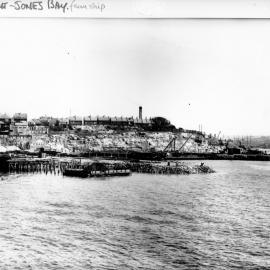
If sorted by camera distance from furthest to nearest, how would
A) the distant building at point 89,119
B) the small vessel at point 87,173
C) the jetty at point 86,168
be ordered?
the jetty at point 86,168
the small vessel at point 87,173
the distant building at point 89,119

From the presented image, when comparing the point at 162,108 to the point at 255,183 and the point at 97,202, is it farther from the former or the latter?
the point at 255,183

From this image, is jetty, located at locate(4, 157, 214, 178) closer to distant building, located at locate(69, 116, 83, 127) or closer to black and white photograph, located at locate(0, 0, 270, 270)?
distant building, located at locate(69, 116, 83, 127)

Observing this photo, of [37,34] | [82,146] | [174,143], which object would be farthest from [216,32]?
[174,143]

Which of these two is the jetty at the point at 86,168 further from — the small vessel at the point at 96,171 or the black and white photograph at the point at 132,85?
the black and white photograph at the point at 132,85

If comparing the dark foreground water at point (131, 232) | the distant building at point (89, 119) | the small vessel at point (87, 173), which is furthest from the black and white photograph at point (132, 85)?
the small vessel at point (87, 173)

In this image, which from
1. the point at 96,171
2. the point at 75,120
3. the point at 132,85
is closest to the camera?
the point at 132,85

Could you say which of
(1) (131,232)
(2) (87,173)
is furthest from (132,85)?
(2) (87,173)

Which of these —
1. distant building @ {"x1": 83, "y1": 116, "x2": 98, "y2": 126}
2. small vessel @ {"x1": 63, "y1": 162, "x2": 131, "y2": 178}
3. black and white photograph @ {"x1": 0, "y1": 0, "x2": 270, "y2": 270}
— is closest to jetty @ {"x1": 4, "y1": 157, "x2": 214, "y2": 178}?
small vessel @ {"x1": 63, "y1": 162, "x2": 131, "y2": 178}

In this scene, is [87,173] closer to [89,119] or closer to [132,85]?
[89,119]
